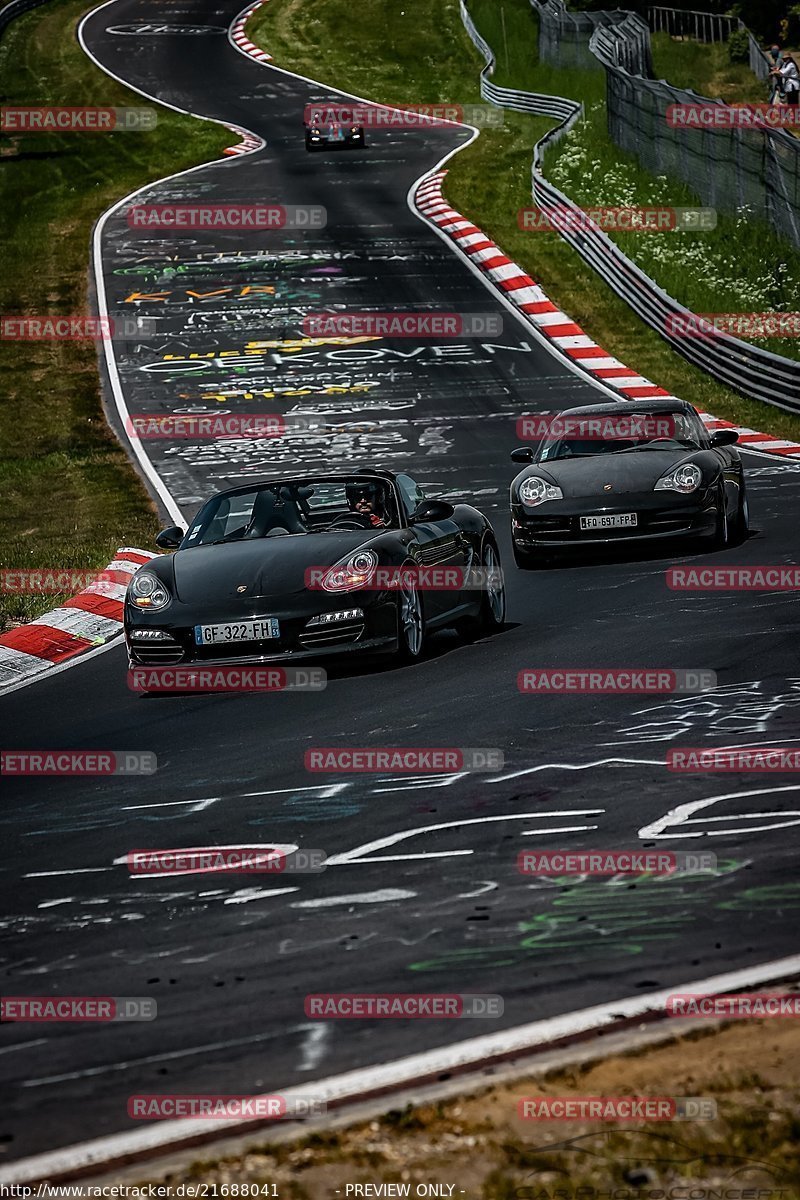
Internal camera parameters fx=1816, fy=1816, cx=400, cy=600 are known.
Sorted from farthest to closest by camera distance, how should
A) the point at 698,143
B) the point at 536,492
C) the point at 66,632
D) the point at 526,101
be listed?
1. the point at 526,101
2. the point at 698,143
3. the point at 536,492
4. the point at 66,632

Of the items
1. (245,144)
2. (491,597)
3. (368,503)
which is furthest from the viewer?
(245,144)

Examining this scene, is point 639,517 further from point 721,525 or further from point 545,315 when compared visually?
point 545,315

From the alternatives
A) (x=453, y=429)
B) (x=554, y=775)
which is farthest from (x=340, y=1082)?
(x=453, y=429)

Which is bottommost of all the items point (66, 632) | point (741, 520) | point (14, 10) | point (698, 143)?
point (66, 632)

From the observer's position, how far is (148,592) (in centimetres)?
1112

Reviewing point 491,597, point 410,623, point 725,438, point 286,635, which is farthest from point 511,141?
point 286,635

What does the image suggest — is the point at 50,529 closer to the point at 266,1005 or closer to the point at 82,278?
the point at 266,1005

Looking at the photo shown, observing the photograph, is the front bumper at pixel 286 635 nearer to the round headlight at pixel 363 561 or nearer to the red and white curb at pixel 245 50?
the round headlight at pixel 363 561

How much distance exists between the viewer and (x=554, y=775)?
791cm

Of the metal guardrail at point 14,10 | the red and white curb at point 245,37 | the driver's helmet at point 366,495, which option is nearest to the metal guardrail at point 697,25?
the red and white curb at point 245,37

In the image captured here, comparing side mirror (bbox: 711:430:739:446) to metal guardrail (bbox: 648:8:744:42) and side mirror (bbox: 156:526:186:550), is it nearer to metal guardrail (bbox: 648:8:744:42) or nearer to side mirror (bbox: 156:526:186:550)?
side mirror (bbox: 156:526:186:550)

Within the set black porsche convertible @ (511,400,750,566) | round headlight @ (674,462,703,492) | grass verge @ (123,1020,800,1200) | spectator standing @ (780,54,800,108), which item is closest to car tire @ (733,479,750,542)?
black porsche convertible @ (511,400,750,566)

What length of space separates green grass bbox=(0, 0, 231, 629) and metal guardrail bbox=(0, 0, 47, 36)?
0.34 meters

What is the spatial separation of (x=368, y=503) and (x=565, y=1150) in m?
8.01
